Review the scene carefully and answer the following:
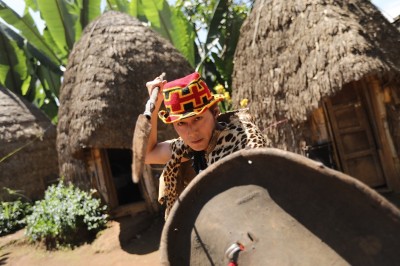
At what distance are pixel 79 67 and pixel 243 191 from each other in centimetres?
663

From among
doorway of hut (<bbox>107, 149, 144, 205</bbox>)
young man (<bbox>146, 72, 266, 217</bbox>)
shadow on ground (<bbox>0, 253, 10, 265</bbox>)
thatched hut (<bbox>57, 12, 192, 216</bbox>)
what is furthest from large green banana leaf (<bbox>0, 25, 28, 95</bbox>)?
young man (<bbox>146, 72, 266, 217</bbox>)

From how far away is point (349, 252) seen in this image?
3.05 ft

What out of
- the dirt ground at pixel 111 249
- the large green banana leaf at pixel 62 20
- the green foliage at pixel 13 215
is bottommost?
the dirt ground at pixel 111 249

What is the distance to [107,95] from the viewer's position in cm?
671

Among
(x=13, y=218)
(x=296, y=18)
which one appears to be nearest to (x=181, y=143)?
(x=296, y=18)

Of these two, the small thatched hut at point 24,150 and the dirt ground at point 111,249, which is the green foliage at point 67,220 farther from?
the small thatched hut at point 24,150

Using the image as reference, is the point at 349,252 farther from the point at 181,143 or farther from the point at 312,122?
the point at 312,122

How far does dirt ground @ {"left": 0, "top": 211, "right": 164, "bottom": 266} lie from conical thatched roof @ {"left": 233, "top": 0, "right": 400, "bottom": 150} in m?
2.62

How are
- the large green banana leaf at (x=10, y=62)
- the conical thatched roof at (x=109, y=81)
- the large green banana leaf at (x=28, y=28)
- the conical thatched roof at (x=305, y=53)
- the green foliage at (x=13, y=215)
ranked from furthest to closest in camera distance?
the large green banana leaf at (x=10, y=62) < the large green banana leaf at (x=28, y=28) < the green foliage at (x=13, y=215) < the conical thatched roof at (x=109, y=81) < the conical thatched roof at (x=305, y=53)

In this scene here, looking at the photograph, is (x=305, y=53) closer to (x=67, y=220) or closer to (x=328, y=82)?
(x=328, y=82)

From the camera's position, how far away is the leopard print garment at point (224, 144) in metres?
1.48

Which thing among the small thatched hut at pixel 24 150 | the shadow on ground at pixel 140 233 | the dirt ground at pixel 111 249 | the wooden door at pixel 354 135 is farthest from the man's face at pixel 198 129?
the small thatched hut at pixel 24 150

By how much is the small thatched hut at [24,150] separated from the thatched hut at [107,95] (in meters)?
2.08

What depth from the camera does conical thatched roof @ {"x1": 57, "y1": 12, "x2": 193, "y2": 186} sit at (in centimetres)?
657
